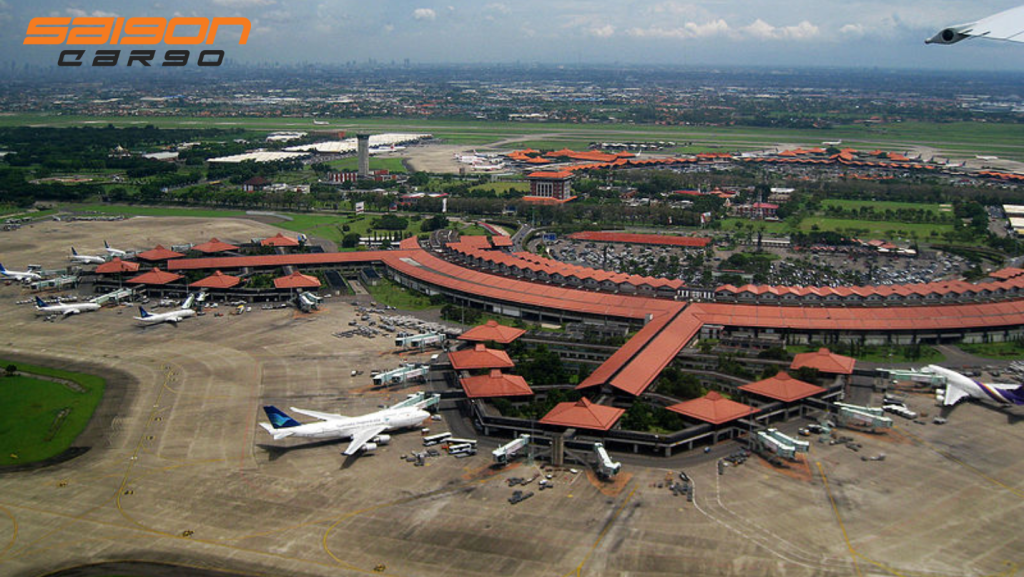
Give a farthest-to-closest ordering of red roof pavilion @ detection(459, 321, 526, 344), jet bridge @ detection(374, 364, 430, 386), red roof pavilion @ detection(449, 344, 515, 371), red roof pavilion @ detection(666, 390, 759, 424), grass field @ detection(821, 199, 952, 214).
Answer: grass field @ detection(821, 199, 952, 214)
red roof pavilion @ detection(459, 321, 526, 344)
red roof pavilion @ detection(449, 344, 515, 371)
jet bridge @ detection(374, 364, 430, 386)
red roof pavilion @ detection(666, 390, 759, 424)

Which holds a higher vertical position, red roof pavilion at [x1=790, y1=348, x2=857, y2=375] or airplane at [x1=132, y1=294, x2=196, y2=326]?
red roof pavilion at [x1=790, y1=348, x2=857, y2=375]

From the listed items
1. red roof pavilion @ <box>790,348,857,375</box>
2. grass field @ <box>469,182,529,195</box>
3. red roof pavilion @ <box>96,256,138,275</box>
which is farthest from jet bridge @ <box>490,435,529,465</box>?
grass field @ <box>469,182,529,195</box>

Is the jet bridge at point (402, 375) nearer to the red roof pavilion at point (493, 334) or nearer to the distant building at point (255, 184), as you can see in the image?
the red roof pavilion at point (493, 334)

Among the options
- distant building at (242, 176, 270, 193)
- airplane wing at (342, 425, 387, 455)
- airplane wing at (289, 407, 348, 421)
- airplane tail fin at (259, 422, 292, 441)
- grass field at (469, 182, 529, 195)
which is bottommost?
airplane wing at (342, 425, 387, 455)

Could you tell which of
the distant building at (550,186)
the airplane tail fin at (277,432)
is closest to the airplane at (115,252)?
the airplane tail fin at (277,432)

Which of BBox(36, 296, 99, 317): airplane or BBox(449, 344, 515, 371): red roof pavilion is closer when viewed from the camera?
BBox(449, 344, 515, 371): red roof pavilion

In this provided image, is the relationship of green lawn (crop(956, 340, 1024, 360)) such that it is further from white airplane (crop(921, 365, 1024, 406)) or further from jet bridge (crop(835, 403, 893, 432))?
jet bridge (crop(835, 403, 893, 432))
